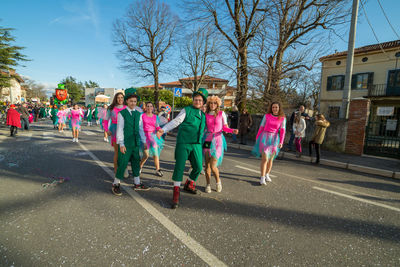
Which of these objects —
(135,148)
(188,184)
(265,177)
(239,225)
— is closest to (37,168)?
(135,148)

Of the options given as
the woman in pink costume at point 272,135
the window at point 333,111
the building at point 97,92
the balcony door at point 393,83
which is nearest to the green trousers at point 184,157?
the woman in pink costume at point 272,135

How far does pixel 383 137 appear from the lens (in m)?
8.77

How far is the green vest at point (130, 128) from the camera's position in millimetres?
3658

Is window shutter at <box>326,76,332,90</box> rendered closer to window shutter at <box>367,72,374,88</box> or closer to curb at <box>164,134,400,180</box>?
window shutter at <box>367,72,374,88</box>

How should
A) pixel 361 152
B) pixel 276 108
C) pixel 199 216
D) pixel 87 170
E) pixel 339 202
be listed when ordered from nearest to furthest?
pixel 199 216, pixel 339 202, pixel 276 108, pixel 87 170, pixel 361 152

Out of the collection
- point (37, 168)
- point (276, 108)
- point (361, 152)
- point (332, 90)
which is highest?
point (332, 90)

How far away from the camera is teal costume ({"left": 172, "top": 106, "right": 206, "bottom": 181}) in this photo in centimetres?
334

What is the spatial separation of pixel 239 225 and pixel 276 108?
9.76ft

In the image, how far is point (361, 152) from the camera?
890 centimetres

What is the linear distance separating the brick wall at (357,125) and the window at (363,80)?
1878 centimetres

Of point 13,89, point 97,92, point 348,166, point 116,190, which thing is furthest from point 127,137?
point 97,92

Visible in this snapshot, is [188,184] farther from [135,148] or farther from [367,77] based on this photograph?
[367,77]

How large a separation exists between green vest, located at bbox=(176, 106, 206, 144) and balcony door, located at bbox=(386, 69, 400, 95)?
Answer: 27.1 m

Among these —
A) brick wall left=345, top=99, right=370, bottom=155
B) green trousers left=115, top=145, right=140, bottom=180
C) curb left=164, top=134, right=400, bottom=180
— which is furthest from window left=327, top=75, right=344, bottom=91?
green trousers left=115, top=145, right=140, bottom=180
